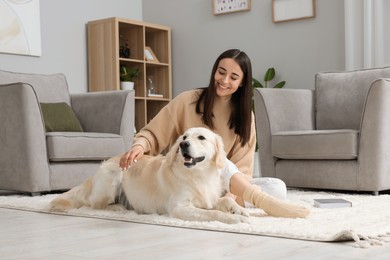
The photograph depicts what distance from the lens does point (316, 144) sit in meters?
3.83

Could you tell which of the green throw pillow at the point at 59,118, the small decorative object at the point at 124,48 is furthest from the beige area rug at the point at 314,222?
the small decorative object at the point at 124,48

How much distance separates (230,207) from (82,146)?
5.62ft

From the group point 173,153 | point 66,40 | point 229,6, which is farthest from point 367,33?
point 173,153

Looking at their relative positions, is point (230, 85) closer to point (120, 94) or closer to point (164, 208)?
point (164, 208)

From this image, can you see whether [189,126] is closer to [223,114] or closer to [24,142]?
[223,114]

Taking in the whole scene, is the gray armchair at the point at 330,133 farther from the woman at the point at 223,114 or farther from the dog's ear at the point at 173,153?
the dog's ear at the point at 173,153

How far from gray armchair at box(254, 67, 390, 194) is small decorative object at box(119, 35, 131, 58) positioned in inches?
98.3

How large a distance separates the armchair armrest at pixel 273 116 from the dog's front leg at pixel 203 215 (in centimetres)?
168

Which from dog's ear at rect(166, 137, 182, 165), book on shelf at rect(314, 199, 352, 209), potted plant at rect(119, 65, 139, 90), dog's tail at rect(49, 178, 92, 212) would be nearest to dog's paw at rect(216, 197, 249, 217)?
dog's ear at rect(166, 137, 182, 165)

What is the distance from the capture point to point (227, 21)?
6.42m

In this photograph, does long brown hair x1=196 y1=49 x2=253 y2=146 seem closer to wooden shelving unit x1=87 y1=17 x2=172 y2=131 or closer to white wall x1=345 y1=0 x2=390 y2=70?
Result: white wall x1=345 y1=0 x2=390 y2=70

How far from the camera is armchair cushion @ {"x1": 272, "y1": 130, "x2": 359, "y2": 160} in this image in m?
3.72

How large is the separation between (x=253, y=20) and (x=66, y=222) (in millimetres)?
4068

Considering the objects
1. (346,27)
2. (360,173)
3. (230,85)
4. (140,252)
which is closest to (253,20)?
(346,27)
